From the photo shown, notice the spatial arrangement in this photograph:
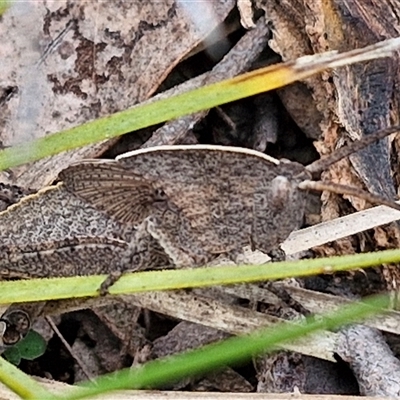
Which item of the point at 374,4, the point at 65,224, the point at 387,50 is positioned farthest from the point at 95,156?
the point at 387,50

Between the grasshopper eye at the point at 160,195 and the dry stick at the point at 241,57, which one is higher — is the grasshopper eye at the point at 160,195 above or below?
below

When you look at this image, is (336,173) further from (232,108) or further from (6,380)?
(6,380)

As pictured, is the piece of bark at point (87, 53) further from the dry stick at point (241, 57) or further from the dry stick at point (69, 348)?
the dry stick at point (69, 348)

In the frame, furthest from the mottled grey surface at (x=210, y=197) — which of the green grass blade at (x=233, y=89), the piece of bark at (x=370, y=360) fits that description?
the green grass blade at (x=233, y=89)

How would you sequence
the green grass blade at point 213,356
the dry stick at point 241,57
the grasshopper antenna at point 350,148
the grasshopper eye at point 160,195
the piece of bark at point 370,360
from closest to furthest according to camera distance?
the green grass blade at point 213,356 → the grasshopper antenna at point 350,148 → the piece of bark at point 370,360 → the grasshopper eye at point 160,195 → the dry stick at point 241,57

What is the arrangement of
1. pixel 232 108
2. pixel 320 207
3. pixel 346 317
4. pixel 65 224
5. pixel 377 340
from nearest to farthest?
1. pixel 346 317
2. pixel 377 340
3. pixel 65 224
4. pixel 320 207
5. pixel 232 108

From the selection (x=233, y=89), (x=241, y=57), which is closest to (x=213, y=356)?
(x=233, y=89)

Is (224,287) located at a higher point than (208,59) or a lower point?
lower

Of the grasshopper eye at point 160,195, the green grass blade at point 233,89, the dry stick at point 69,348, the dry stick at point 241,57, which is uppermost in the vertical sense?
the green grass blade at point 233,89
